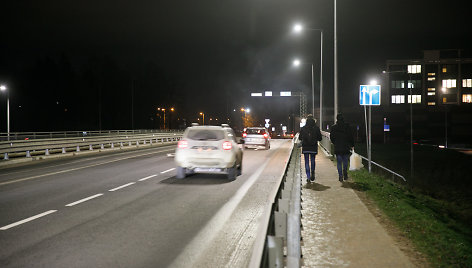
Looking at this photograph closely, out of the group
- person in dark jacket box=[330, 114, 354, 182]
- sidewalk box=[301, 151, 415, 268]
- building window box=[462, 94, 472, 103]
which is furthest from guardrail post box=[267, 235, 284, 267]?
building window box=[462, 94, 472, 103]

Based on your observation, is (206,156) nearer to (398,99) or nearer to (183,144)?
(183,144)

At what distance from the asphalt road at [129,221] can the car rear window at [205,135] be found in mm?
1348

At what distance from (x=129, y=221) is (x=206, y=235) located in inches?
70.9

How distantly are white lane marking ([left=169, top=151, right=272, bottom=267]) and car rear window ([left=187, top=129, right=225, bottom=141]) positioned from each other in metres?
3.57

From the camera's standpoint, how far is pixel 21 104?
80.4 meters

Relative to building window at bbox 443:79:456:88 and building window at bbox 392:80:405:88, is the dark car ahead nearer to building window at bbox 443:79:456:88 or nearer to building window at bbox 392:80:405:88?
building window at bbox 392:80:405:88

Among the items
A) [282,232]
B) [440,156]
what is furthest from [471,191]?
[282,232]

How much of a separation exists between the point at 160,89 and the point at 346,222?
110 meters

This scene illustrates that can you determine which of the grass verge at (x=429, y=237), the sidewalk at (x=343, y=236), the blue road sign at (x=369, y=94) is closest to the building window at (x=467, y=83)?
the blue road sign at (x=369, y=94)

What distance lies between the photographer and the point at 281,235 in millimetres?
5074

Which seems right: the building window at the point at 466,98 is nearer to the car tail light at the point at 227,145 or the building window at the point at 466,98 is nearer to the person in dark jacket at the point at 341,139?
the person in dark jacket at the point at 341,139

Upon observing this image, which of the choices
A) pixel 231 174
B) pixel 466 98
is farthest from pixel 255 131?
pixel 466 98

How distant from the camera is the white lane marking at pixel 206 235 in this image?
584 cm

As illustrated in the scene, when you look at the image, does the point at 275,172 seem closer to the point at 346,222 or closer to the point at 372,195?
the point at 372,195
